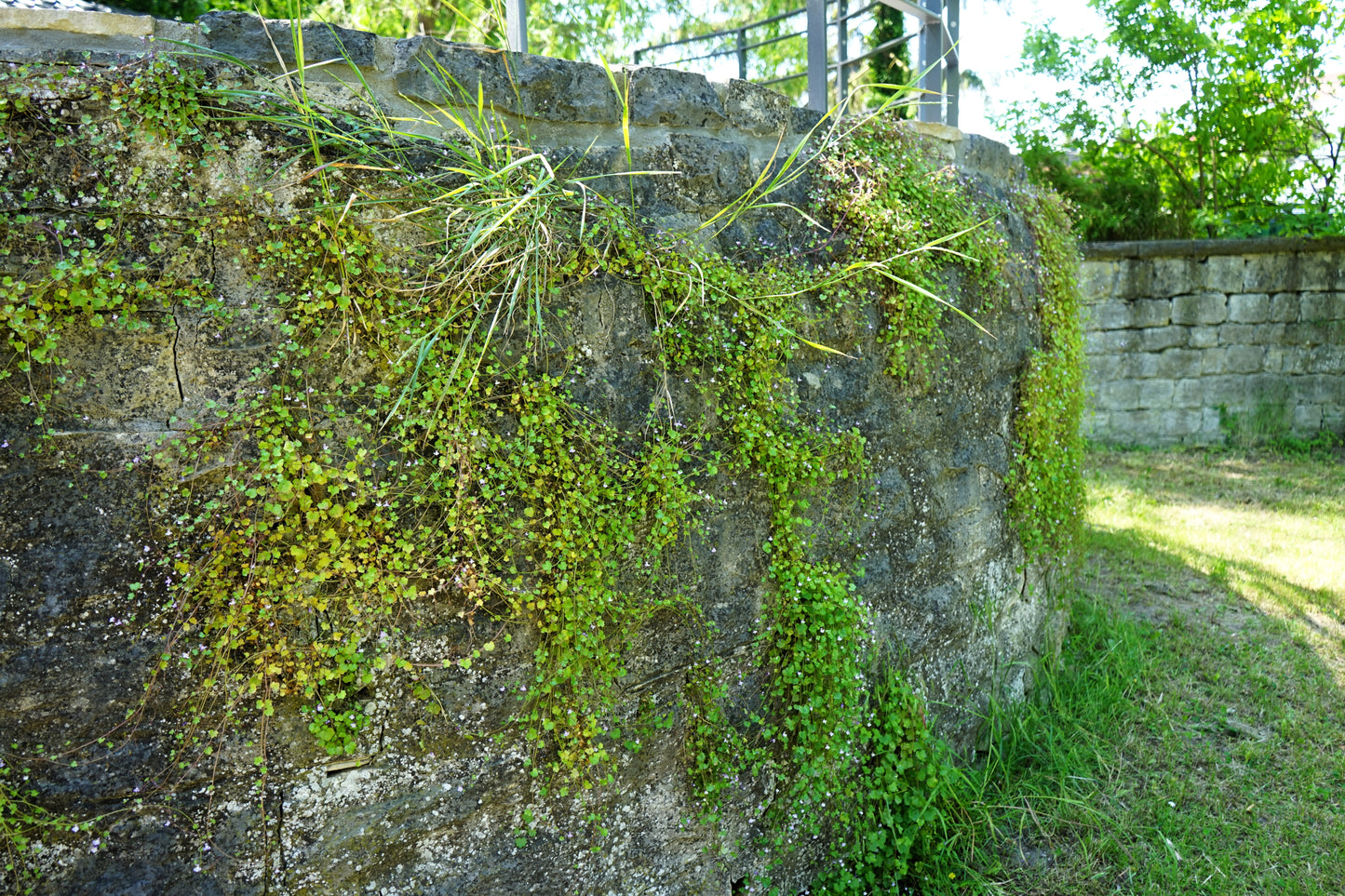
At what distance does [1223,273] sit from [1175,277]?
0.40 metres

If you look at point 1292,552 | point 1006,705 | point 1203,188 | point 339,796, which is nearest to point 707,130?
point 339,796

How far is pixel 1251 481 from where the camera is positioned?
6.72m

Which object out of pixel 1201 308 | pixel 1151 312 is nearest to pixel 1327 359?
pixel 1201 308

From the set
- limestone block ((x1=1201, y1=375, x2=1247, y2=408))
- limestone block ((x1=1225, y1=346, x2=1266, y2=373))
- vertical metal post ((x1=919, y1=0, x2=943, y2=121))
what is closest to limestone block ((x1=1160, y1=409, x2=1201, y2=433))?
limestone block ((x1=1201, y1=375, x2=1247, y2=408))

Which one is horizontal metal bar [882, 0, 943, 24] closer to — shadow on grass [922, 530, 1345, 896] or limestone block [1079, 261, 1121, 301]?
shadow on grass [922, 530, 1345, 896]

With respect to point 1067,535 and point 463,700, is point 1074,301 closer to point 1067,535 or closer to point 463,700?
point 1067,535

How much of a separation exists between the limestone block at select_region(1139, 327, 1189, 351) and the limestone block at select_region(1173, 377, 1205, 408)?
0.36 m

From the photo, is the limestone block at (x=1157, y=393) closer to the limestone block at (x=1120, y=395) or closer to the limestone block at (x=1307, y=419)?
the limestone block at (x=1120, y=395)

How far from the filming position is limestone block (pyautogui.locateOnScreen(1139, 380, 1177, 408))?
314 inches

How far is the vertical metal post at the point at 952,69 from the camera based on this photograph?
3439mm

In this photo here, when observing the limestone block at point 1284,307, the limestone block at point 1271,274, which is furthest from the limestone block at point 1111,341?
the limestone block at point 1284,307

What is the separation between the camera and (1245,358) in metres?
7.88

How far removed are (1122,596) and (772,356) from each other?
3.20 metres

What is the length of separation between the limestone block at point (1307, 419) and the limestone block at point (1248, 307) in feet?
2.95
